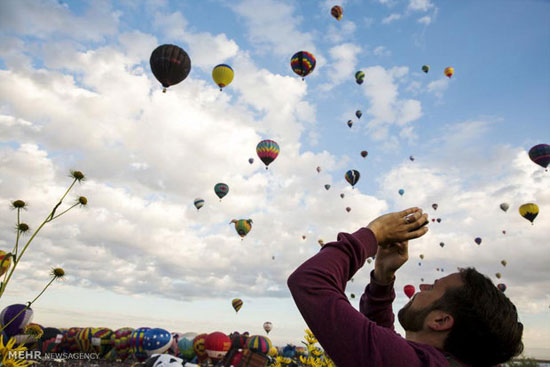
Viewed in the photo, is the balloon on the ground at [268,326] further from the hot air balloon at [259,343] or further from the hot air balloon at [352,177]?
the hot air balloon at [352,177]

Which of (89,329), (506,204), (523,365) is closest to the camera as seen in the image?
(523,365)

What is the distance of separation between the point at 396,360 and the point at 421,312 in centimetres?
60

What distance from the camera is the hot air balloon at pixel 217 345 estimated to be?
3359cm

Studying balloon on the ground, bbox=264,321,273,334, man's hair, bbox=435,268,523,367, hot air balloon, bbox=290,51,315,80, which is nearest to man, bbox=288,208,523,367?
man's hair, bbox=435,268,523,367

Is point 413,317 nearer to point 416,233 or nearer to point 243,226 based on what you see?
point 416,233

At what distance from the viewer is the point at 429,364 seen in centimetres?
144

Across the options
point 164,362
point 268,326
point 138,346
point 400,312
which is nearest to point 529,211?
point 268,326

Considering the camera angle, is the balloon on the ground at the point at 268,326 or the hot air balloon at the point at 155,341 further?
the balloon on the ground at the point at 268,326

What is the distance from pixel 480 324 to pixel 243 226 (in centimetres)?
4020

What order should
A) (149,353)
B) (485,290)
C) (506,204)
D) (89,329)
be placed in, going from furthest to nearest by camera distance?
(506,204), (89,329), (149,353), (485,290)

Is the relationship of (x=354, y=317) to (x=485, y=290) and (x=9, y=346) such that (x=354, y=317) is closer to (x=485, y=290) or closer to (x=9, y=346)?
(x=485, y=290)

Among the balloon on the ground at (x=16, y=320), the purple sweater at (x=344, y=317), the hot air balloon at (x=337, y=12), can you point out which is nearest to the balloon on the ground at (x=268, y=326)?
the balloon on the ground at (x=16, y=320)

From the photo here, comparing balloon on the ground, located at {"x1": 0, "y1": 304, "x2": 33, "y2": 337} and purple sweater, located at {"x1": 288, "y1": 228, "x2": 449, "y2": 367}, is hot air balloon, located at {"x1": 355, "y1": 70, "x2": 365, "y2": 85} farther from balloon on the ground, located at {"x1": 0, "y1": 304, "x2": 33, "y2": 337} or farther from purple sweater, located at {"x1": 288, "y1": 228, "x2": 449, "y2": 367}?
purple sweater, located at {"x1": 288, "y1": 228, "x2": 449, "y2": 367}

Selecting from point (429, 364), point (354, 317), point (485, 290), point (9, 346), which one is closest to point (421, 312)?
point (485, 290)
